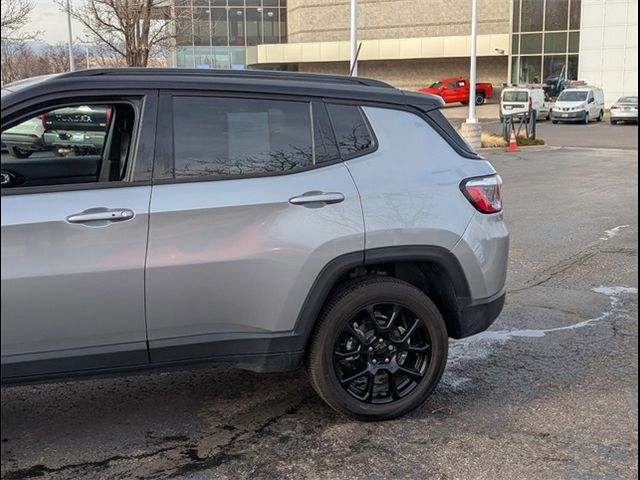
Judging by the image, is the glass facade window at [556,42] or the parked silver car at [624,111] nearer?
the parked silver car at [624,111]

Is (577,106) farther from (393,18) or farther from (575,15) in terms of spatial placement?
(393,18)

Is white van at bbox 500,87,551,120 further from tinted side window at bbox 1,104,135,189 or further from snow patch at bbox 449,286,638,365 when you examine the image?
tinted side window at bbox 1,104,135,189

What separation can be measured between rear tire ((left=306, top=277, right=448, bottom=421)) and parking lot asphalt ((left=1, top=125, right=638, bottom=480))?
0.15 metres

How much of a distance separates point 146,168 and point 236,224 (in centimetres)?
50

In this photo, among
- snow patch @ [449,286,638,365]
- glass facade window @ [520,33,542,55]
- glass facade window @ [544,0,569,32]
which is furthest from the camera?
glass facade window @ [520,33,542,55]

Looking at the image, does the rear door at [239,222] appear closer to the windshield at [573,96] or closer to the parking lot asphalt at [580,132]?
the parking lot asphalt at [580,132]

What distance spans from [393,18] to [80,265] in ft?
201

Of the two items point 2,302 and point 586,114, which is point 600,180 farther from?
point 586,114

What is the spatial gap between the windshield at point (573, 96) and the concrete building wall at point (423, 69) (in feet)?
59.7

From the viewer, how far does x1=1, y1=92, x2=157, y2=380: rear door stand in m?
3.07

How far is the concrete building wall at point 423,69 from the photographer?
189 feet

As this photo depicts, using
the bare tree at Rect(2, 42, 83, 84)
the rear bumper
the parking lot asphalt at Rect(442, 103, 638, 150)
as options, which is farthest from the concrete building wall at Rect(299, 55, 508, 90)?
the rear bumper

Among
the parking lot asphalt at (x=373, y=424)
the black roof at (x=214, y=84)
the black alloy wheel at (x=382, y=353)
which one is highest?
the black roof at (x=214, y=84)

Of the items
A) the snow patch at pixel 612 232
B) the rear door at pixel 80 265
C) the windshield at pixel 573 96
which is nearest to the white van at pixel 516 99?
the windshield at pixel 573 96
